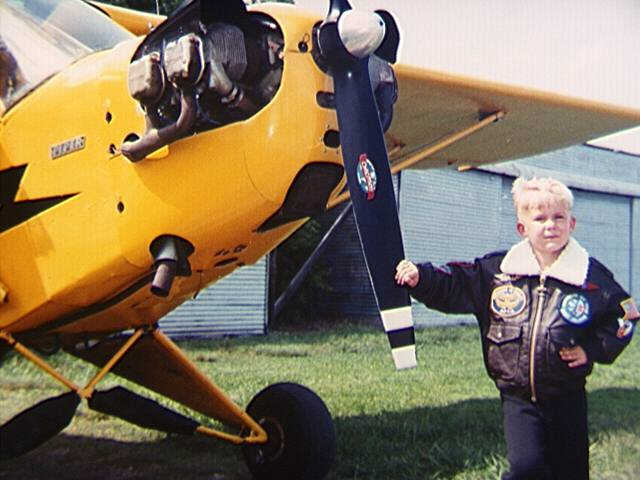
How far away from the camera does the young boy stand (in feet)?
8.20

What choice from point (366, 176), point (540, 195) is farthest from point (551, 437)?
point (366, 176)

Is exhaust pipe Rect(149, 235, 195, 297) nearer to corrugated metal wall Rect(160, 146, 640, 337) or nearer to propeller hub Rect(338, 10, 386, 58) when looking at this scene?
propeller hub Rect(338, 10, 386, 58)

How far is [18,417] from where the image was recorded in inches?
131

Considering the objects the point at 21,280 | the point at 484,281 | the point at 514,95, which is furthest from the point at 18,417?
the point at 514,95

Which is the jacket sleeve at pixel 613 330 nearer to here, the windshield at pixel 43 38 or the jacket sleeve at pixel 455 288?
the jacket sleeve at pixel 455 288

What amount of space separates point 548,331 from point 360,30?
113cm

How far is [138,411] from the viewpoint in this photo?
3.57 metres

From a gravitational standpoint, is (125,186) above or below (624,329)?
above

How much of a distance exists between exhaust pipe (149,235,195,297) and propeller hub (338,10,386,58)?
0.91 meters

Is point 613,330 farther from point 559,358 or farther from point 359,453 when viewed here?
point 359,453

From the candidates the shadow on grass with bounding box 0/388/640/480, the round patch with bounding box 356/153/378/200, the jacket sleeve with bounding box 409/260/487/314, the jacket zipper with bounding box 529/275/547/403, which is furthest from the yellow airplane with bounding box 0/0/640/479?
the jacket zipper with bounding box 529/275/547/403

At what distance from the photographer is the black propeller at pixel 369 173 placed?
7.70 ft

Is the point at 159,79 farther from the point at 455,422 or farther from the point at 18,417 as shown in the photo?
the point at 455,422

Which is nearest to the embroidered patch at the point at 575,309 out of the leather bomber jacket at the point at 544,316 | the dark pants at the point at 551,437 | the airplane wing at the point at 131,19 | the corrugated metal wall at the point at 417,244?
the leather bomber jacket at the point at 544,316
